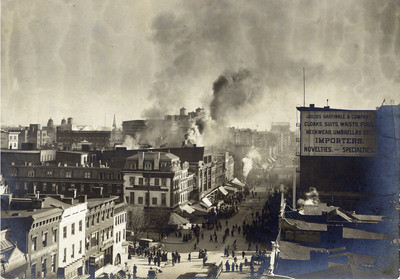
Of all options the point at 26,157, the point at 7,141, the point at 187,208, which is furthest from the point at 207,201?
the point at 7,141

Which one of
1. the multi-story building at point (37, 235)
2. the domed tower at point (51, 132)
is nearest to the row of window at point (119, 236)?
the multi-story building at point (37, 235)

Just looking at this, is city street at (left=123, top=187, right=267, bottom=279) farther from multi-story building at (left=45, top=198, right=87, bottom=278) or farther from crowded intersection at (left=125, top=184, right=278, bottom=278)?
multi-story building at (left=45, top=198, right=87, bottom=278)

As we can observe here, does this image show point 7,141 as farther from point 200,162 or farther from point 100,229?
point 200,162

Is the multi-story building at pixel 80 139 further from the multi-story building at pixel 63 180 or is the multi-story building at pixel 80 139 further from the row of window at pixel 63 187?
the row of window at pixel 63 187

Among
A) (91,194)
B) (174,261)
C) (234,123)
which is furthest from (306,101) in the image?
(91,194)

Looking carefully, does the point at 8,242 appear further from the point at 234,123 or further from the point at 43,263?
the point at 234,123

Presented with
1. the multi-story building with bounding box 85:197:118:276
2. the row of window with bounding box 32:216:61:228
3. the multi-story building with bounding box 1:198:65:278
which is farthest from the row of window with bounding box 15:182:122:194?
the row of window with bounding box 32:216:61:228
